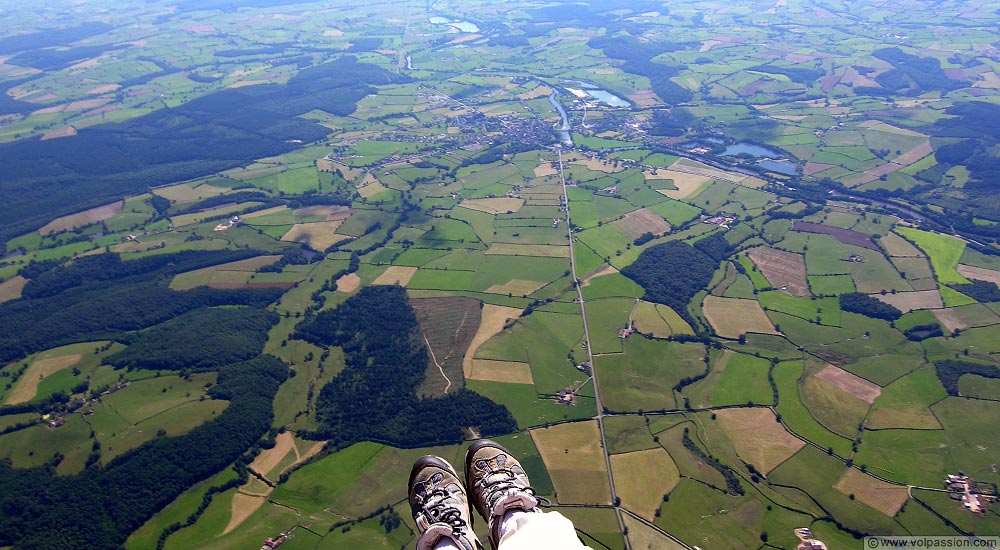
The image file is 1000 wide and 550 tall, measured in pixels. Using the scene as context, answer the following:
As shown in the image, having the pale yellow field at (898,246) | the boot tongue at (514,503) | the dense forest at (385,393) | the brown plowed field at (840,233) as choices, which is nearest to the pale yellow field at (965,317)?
the pale yellow field at (898,246)

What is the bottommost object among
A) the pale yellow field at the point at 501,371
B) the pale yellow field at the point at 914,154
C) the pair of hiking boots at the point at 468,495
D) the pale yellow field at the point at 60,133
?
the pale yellow field at the point at 501,371

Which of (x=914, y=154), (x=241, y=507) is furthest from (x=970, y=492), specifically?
(x=914, y=154)


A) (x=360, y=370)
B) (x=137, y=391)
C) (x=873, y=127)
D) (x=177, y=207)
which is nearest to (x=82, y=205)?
(x=177, y=207)

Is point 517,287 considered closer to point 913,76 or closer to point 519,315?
point 519,315

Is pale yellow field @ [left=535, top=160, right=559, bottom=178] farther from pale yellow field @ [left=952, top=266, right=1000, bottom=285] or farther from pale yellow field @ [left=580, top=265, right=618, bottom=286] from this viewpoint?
pale yellow field @ [left=952, top=266, right=1000, bottom=285]

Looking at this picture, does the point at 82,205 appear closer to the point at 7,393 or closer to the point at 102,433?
the point at 7,393

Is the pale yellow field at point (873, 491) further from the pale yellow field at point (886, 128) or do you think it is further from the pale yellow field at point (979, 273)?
the pale yellow field at point (886, 128)
